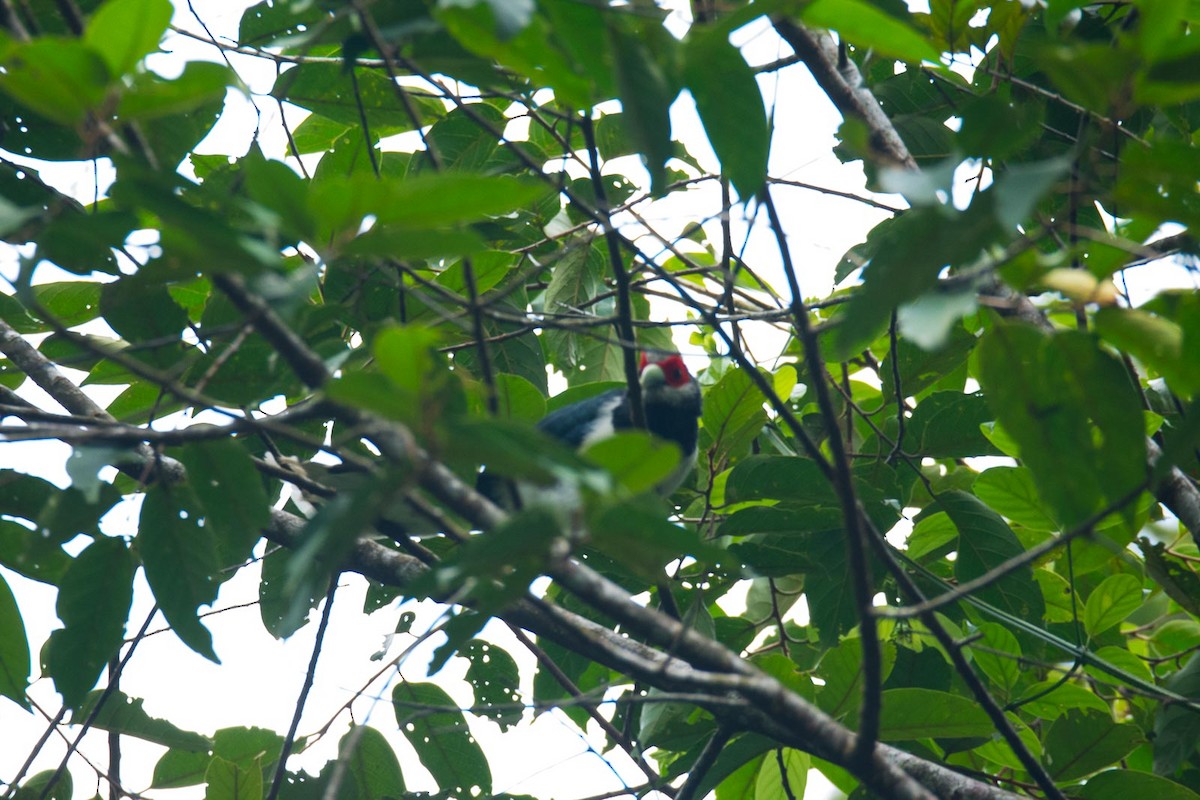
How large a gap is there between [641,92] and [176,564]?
1037 mm

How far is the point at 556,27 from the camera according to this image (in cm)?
117

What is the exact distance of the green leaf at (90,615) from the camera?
163 cm

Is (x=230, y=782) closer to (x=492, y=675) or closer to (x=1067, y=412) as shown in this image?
(x=492, y=675)

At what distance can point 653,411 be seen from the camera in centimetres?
402

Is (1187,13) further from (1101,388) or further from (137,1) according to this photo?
(137,1)

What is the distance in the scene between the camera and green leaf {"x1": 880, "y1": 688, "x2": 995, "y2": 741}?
2.03m

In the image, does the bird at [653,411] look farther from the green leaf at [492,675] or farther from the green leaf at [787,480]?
the green leaf at [787,480]

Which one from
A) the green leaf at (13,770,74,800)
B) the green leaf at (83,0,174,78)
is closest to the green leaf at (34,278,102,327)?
the green leaf at (13,770,74,800)

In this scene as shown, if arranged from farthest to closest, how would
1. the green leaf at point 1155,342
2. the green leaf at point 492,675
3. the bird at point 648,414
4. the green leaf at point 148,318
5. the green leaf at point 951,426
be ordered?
the bird at point 648,414
the green leaf at point 492,675
the green leaf at point 951,426
the green leaf at point 148,318
the green leaf at point 1155,342

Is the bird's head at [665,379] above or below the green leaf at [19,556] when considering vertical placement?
above

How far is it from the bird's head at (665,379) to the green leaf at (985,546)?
160 cm

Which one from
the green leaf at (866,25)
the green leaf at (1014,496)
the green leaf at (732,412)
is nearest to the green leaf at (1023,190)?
the green leaf at (866,25)

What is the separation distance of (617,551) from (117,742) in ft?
6.43

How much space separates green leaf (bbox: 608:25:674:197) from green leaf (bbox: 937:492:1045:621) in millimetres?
1595
